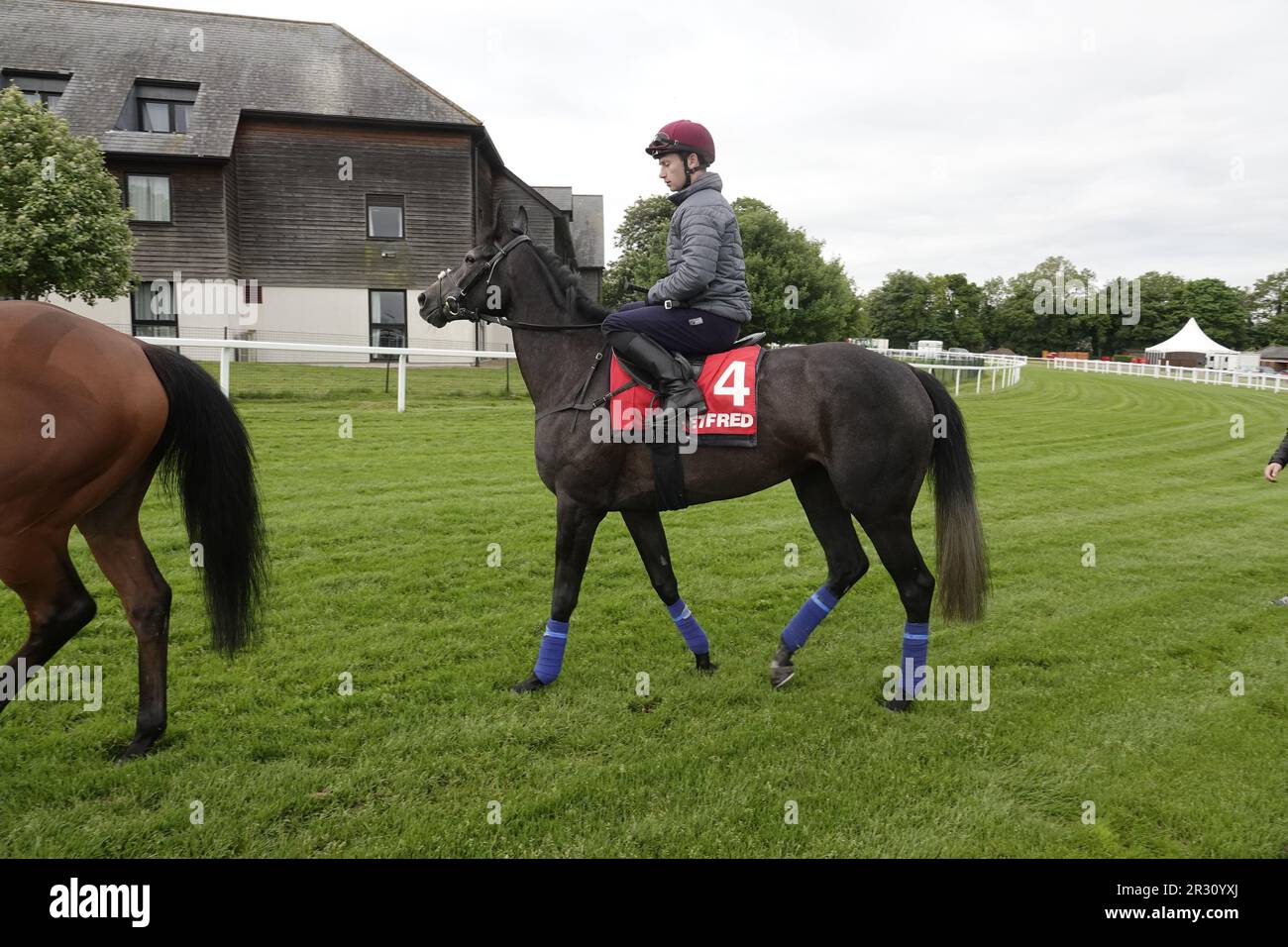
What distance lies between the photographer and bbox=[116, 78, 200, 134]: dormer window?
2395 centimetres

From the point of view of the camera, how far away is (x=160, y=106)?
24297 millimetres

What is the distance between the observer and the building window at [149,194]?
23.5 m

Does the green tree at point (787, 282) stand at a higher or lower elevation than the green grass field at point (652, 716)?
higher

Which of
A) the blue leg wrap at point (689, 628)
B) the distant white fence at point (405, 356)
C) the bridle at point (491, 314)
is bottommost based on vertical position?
the blue leg wrap at point (689, 628)

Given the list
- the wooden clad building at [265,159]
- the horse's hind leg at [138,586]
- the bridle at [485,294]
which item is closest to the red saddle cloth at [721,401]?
the bridle at [485,294]

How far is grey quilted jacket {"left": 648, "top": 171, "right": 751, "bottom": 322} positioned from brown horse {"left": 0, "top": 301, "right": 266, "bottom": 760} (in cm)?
256

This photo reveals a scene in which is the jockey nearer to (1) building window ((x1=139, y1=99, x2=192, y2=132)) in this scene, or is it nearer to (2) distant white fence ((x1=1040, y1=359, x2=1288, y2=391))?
(1) building window ((x1=139, y1=99, x2=192, y2=132))

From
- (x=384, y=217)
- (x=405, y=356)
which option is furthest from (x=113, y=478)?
(x=384, y=217)

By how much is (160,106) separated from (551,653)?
27670 millimetres

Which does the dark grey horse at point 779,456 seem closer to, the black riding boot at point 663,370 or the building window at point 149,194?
the black riding boot at point 663,370

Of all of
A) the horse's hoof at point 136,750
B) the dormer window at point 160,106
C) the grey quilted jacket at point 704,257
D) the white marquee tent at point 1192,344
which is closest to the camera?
the horse's hoof at point 136,750

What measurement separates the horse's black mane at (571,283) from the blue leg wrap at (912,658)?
271 centimetres

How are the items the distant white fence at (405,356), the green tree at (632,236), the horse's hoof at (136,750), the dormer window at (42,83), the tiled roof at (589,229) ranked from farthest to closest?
the green tree at (632,236) → the tiled roof at (589,229) → the dormer window at (42,83) → the distant white fence at (405,356) → the horse's hoof at (136,750)
